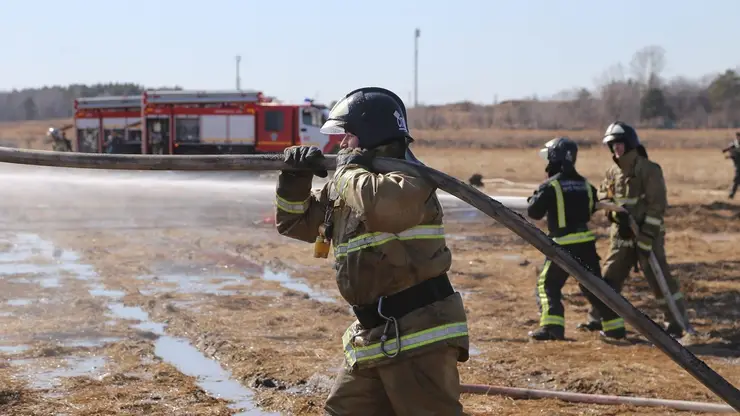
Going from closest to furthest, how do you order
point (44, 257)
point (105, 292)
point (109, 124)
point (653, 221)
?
point (653, 221) < point (105, 292) < point (44, 257) < point (109, 124)

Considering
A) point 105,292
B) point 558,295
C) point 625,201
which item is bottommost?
point 105,292

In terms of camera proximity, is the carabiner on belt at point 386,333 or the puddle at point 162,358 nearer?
the carabiner on belt at point 386,333

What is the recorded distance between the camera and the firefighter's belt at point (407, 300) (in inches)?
156

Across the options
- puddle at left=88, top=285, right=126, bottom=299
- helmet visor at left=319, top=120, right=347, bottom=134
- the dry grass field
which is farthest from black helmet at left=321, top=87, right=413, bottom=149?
puddle at left=88, top=285, right=126, bottom=299

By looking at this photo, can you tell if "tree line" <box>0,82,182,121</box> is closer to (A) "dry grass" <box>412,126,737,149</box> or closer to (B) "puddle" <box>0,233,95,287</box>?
(A) "dry grass" <box>412,126,737,149</box>

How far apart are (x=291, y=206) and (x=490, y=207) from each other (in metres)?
0.81

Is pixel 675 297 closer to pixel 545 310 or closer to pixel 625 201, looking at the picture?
pixel 625 201

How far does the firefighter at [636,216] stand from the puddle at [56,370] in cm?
421

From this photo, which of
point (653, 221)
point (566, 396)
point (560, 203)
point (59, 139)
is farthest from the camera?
point (59, 139)

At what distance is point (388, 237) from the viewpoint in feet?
12.7

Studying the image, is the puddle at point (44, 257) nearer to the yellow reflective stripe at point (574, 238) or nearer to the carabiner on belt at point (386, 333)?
the yellow reflective stripe at point (574, 238)

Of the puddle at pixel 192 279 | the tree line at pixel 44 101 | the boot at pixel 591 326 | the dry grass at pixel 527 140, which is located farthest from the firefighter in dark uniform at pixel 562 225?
the tree line at pixel 44 101

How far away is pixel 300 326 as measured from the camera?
28.2 feet

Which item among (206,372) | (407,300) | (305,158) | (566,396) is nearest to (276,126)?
(206,372)
